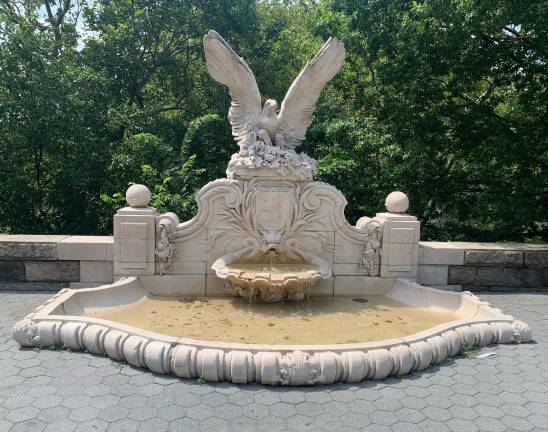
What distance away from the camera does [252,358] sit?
12.0 feet

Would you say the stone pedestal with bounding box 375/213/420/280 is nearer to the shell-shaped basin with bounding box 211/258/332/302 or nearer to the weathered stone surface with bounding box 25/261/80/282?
the shell-shaped basin with bounding box 211/258/332/302

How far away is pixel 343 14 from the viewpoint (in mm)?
8906

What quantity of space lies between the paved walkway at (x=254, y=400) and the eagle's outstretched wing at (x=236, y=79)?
3.48m

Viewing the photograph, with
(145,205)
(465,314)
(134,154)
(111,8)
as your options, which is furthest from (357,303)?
(111,8)

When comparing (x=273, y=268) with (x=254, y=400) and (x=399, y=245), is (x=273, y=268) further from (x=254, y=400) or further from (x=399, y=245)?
(x=254, y=400)

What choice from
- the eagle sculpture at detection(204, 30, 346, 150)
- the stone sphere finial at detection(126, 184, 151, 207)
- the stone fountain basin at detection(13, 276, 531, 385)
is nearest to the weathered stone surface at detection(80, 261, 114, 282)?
the stone sphere finial at detection(126, 184, 151, 207)

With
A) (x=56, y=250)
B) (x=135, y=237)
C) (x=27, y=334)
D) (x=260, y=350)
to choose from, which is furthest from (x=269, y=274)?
(x=56, y=250)

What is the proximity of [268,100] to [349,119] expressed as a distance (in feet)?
12.1

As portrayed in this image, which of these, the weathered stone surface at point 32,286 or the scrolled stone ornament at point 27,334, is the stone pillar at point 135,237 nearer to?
the weathered stone surface at point 32,286

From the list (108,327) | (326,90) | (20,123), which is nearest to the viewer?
(108,327)

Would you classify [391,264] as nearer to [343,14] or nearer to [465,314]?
[465,314]

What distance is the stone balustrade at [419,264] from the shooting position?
596 centimetres

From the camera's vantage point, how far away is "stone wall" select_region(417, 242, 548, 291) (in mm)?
6301

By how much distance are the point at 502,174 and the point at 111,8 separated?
921 centimetres
